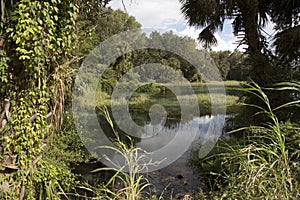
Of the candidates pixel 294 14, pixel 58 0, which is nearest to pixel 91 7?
pixel 58 0

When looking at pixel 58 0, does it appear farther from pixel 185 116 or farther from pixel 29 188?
pixel 185 116

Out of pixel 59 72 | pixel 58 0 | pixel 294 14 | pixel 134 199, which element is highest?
pixel 294 14

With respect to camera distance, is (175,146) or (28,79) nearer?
(28,79)

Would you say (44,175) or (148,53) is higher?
(148,53)

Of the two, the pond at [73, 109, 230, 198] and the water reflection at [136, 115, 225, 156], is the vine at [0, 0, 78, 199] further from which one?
the water reflection at [136, 115, 225, 156]

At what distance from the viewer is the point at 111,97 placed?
1310 cm

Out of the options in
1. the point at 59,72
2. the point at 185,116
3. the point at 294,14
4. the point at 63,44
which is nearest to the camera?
the point at 63,44

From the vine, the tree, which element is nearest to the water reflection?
the tree

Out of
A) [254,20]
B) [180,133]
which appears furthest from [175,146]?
[254,20]

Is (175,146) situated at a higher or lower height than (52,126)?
lower

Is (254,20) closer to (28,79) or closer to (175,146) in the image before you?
(175,146)

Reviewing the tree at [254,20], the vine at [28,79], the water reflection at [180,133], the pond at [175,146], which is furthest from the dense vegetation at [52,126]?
the water reflection at [180,133]

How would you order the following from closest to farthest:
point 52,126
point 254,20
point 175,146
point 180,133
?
1. point 52,126
2. point 254,20
3. point 175,146
4. point 180,133

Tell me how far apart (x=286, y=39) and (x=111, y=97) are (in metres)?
8.92
